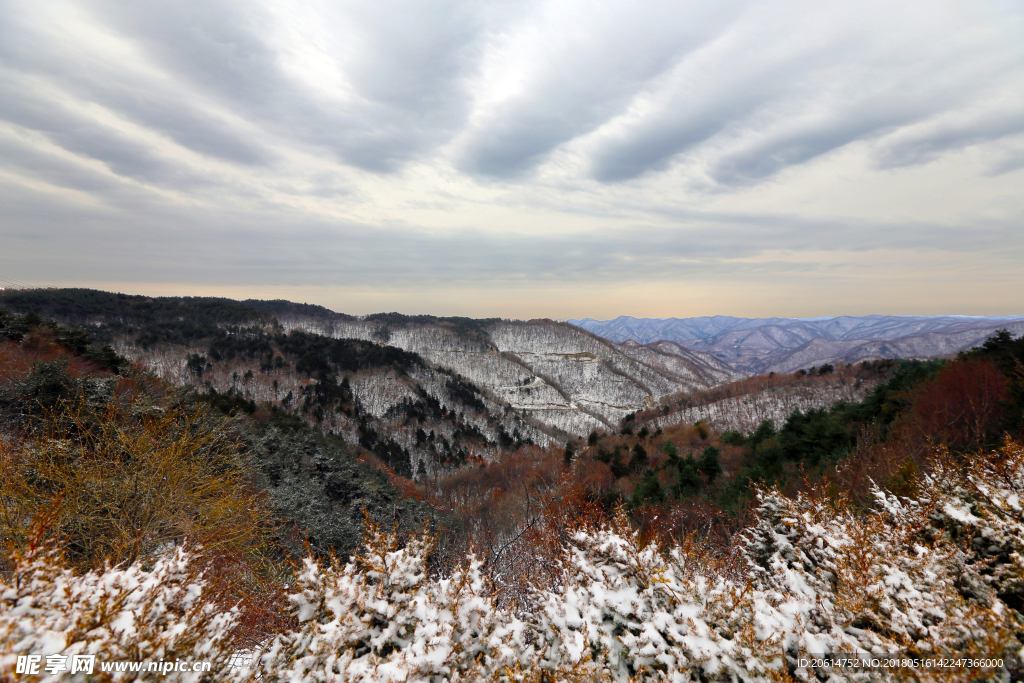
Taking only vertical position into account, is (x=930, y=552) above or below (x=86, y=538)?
above

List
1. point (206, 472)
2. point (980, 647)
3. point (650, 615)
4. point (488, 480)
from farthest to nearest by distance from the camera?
point (488, 480), point (206, 472), point (650, 615), point (980, 647)

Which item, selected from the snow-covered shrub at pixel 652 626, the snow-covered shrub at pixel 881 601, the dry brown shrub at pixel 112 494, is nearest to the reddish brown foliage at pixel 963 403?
the snow-covered shrub at pixel 881 601

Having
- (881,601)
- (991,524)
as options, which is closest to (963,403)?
(991,524)

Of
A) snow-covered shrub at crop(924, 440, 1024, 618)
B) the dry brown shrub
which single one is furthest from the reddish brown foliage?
the dry brown shrub

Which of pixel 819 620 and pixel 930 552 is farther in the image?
pixel 930 552

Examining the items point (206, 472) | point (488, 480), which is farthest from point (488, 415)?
point (206, 472)

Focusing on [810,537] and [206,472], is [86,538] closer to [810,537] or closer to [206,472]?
[206,472]

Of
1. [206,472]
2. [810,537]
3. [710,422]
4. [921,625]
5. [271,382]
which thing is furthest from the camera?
[271,382]

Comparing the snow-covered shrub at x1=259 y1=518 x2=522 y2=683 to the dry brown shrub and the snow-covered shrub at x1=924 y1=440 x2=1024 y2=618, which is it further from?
the snow-covered shrub at x1=924 y1=440 x2=1024 y2=618

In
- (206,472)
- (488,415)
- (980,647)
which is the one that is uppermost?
(980,647)
